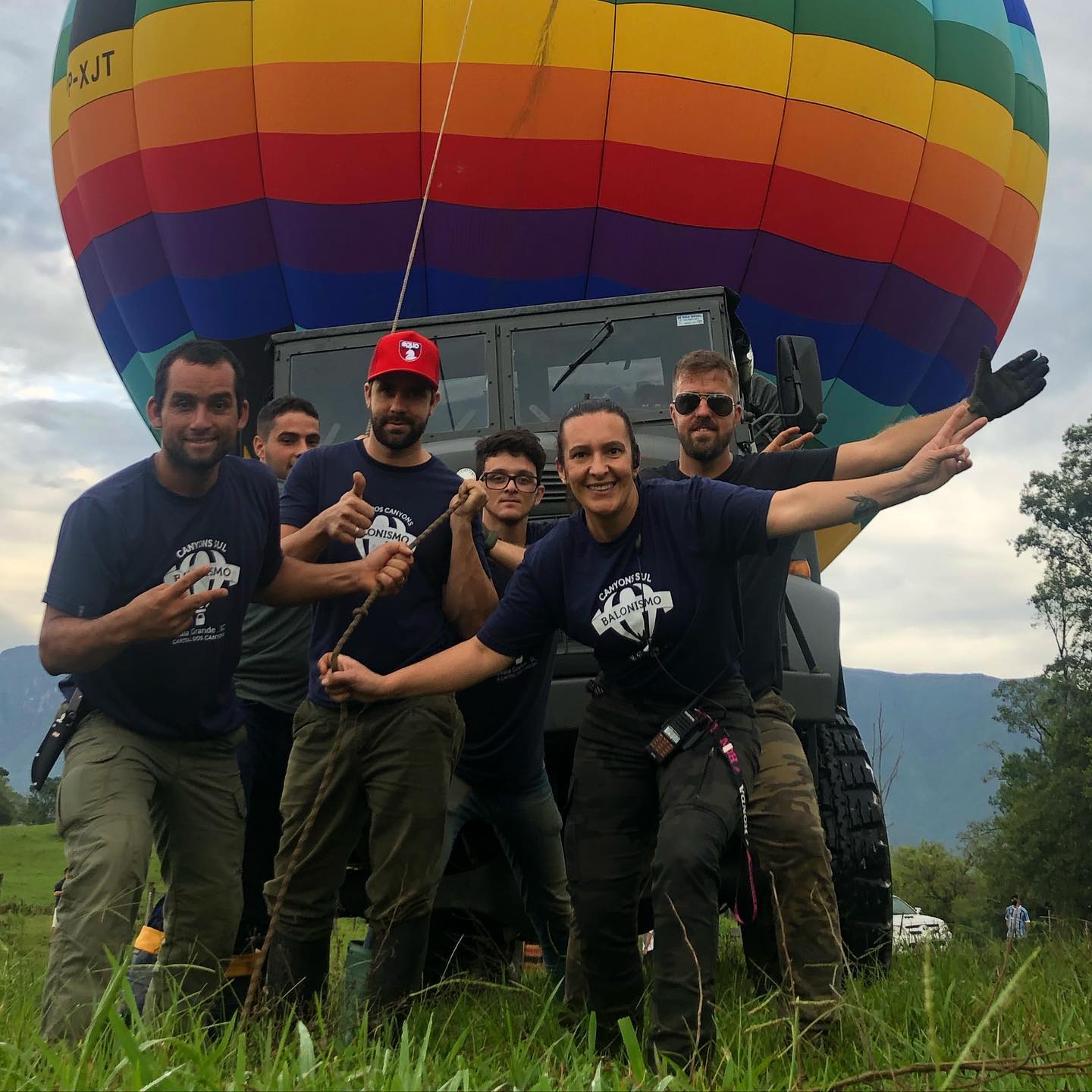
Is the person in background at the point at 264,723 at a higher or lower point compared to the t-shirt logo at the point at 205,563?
lower

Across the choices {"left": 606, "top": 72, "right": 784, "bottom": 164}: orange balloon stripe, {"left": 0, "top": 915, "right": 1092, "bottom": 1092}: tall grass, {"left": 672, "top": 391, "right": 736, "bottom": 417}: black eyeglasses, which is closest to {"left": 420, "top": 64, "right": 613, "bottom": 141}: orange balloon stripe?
{"left": 606, "top": 72, "right": 784, "bottom": 164}: orange balloon stripe

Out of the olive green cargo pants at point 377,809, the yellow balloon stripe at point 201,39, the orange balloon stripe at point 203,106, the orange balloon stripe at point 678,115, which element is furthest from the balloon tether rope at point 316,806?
the yellow balloon stripe at point 201,39

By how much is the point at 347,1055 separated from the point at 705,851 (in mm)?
1106

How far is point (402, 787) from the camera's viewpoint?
358cm

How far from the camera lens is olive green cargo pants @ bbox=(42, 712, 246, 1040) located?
306 cm

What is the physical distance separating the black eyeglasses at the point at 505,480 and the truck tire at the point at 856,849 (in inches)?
59.6

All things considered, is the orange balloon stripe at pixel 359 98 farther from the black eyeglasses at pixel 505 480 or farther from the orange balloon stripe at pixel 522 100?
the black eyeglasses at pixel 505 480

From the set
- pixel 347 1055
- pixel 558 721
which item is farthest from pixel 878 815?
pixel 347 1055

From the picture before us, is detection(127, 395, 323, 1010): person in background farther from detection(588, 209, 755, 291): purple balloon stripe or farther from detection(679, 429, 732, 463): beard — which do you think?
detection(588, 209, 755, 291): purple balloon stripe

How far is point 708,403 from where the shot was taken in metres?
4.03

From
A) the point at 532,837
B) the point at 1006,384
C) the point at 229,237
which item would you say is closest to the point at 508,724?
the point at 532,837

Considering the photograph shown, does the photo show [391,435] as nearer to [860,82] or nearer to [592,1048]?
[592,1048]

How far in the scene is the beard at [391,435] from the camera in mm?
3855

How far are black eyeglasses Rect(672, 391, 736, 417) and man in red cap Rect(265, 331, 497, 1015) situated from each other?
2.62ft
